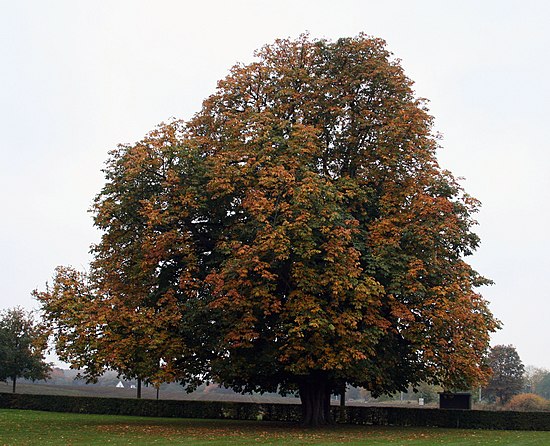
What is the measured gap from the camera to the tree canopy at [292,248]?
27938 millimetres

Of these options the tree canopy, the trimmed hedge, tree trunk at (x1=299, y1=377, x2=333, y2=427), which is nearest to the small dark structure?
the trimmed hedge

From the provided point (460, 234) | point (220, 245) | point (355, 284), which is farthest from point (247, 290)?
point (460, 234)

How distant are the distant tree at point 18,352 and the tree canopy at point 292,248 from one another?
2248 cm

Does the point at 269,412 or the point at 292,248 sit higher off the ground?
the point at 292,248

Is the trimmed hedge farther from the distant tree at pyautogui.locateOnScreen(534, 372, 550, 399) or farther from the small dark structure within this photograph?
the distant tree at pyautogui.locateOnScreen(534, 372, 550, 399)

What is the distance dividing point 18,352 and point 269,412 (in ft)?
74.6

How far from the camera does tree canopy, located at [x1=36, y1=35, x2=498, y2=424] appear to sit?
27938 mm

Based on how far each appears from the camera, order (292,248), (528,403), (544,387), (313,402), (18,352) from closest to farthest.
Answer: (292,248) → (313,402) → (18,352) → (528,403) → (544,387)

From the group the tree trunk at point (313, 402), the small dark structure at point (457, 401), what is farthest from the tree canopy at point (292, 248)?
the small dark structure at point (457, 401)

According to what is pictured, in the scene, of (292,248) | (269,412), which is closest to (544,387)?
(269,412)

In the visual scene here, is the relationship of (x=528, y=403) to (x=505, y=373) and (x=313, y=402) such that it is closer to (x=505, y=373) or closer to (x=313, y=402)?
(x=505, y=373)

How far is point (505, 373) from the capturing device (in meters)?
76.8

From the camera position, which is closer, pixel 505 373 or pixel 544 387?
pixel 505 373

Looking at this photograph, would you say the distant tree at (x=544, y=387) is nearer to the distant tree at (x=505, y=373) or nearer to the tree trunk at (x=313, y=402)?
the distant tree at (x=505, y=373)
